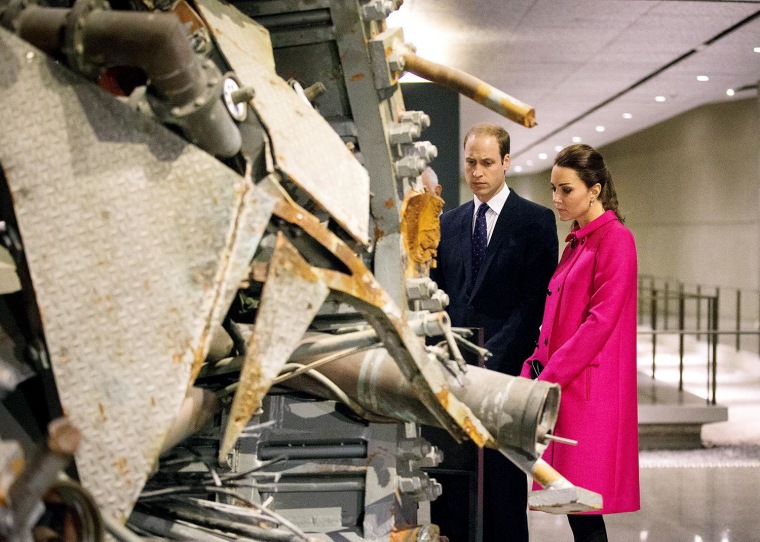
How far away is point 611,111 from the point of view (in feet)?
25.9

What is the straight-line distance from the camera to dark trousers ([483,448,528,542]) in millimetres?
3729

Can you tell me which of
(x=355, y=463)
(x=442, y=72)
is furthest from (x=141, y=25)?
(x=355, y=463)

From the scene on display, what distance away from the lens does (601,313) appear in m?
A: 3.29

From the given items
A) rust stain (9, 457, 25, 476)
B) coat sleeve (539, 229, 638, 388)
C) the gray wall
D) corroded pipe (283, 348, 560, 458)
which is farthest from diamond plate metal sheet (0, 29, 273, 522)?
the gray wall

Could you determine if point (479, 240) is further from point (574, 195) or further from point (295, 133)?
point (295, 133)

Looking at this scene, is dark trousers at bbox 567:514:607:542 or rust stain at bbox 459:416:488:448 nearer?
rust stain at bbox 459:416:488:448

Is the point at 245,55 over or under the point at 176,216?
over

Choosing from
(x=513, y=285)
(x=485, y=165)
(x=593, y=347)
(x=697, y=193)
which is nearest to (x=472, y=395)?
(x=593, y=347)

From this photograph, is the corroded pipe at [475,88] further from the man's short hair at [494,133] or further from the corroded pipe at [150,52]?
the corroded pipe at [150,52]

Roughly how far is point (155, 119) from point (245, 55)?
1.85 feet

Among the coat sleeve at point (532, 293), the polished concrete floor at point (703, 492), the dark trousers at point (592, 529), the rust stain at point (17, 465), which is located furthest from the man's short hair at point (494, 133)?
the rust stain at point (17, 465)

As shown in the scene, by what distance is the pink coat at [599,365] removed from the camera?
3295 mm

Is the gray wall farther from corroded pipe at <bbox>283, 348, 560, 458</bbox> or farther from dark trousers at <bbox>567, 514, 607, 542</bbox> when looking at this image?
corroded pipe at <bbox>283, 348, 560, 458</bbox>

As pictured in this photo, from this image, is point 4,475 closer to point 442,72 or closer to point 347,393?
point 347,393
